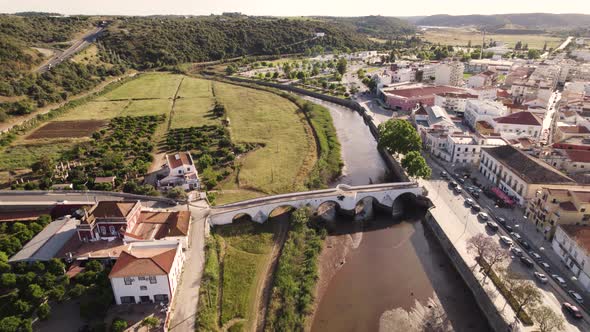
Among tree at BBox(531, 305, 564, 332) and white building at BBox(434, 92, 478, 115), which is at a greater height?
white building at BBox(434, 92, 478, 115)

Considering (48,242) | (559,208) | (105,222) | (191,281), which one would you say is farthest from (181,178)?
(559,208)

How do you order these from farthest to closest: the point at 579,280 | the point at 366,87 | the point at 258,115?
1. the point at 366,87
2. the point at 258,115
3. the point at 579,280

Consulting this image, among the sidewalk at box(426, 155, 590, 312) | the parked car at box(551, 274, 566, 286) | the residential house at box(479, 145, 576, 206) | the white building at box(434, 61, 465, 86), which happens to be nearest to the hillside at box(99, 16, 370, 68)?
the white building at box(434, 61, 465, 86)

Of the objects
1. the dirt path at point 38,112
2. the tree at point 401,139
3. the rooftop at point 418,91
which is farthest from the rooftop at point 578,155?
the dirt path at point 38,112

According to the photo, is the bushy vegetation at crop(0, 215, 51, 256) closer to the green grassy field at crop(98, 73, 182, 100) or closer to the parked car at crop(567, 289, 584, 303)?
the parked car at crop(567, 289, 584, 303)

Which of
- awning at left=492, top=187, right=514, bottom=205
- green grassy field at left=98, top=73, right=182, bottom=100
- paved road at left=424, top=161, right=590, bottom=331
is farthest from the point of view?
green grassy field at left=98, top=73, right=182, bottom=100

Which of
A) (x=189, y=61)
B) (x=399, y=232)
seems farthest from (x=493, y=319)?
(x=189, y=61)

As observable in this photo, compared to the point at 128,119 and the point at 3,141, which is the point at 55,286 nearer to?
the point at 3,141
